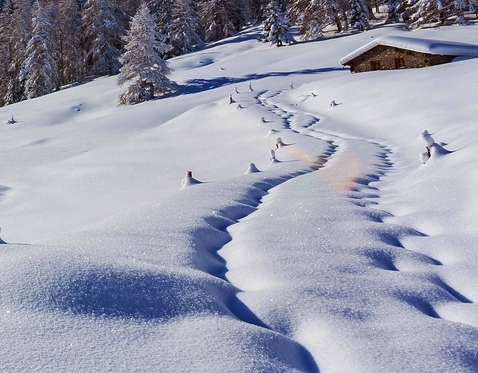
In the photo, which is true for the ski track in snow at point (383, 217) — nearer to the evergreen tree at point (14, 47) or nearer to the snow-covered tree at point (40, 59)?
the snow-covered tree at point (40, 59)

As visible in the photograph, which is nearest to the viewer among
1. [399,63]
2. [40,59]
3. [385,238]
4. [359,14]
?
[385,238]

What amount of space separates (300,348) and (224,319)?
1.44 ft

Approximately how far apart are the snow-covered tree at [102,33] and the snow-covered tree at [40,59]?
474 centimetres

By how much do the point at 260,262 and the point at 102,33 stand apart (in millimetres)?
46505

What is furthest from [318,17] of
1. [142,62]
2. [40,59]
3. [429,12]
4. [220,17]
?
[40,59]

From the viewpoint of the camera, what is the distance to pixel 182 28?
48781 mm

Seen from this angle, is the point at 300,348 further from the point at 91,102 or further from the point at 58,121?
the point at 91,102

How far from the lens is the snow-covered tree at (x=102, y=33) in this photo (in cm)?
4547

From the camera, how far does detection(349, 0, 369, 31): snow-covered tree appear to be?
142 ft

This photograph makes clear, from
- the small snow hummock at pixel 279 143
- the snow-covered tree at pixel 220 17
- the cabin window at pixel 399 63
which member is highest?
the snow-covered tree at pixel 220 17

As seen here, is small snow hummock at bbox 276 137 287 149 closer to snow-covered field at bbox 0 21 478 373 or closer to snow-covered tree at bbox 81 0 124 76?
snow-covered field at bbox 0 21 478 373

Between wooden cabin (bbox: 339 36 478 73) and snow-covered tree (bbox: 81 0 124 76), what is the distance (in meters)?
26.4

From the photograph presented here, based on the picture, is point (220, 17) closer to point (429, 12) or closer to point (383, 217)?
point (429, 12)

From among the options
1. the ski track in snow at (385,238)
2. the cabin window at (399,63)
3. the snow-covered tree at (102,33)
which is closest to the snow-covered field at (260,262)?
the ski track in snow at (385,238)
